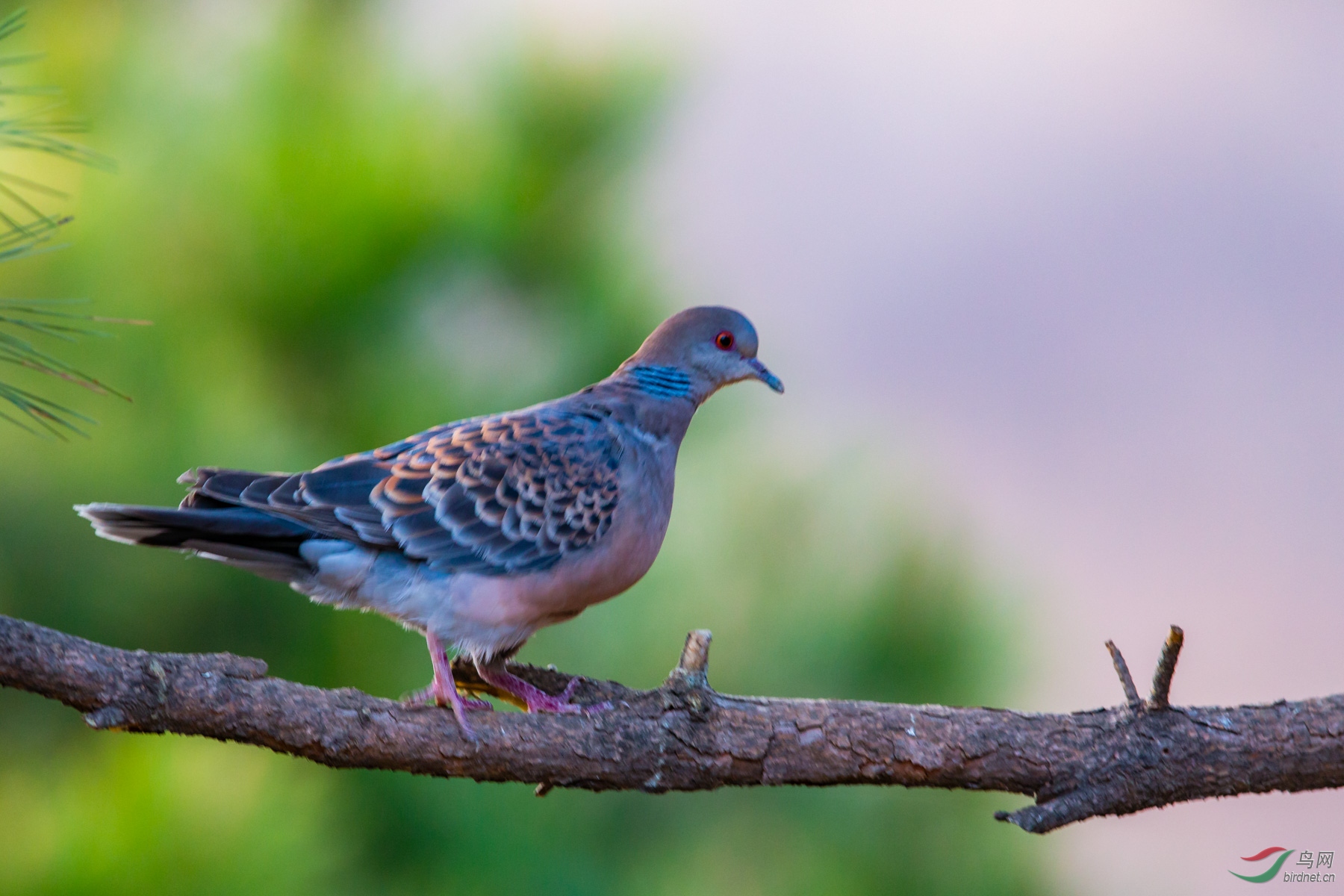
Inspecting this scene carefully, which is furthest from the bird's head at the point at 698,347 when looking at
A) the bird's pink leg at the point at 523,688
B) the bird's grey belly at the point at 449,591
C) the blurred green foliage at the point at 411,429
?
the blurred green foliage at the point at 411,429

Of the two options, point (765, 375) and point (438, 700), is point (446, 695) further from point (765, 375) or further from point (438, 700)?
point (765, 375)

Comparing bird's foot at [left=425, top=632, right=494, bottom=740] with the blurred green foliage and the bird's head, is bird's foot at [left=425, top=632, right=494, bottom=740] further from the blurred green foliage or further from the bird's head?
the blurred green foliage

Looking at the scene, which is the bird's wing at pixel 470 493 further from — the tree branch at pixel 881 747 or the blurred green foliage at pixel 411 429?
the blurred green foliage at pixel 411 429

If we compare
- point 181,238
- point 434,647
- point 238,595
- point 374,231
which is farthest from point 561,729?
point 181,238

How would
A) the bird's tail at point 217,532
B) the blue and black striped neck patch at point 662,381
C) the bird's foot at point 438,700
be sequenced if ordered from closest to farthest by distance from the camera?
the bird's tail at point 217,532 < the bird's foot at point 438,700 < the blue and black striped neck patch at point 662,381

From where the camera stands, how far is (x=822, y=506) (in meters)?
3.68

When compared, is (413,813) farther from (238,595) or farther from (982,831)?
(982,831)

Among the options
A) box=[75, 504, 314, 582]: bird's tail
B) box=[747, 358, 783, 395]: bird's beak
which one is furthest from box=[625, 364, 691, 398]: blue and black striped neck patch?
box=[75, 504, 314, 582]: bird's tail

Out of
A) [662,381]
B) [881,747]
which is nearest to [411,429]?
[662,381]

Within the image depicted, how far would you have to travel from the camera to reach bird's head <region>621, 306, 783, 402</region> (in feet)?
7.04

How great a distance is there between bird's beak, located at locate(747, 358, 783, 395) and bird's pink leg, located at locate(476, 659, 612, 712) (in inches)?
27.4

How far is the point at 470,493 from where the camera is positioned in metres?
1.82

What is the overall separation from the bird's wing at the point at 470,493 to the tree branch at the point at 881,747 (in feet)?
0.87

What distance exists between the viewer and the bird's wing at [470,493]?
5.68ft
